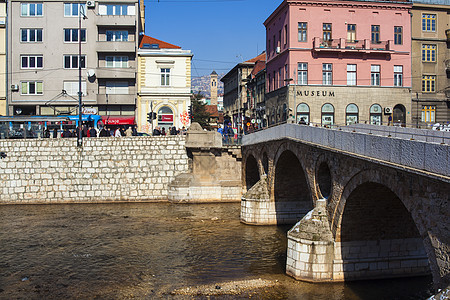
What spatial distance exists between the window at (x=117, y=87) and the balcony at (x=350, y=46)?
2044cm

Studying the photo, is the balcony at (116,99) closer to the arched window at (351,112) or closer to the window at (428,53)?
the arched window at (351,112)

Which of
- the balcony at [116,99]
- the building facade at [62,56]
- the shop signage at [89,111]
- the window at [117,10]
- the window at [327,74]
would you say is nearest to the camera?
→ the window at [327,74]

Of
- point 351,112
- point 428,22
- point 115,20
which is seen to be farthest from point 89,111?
point 428,22

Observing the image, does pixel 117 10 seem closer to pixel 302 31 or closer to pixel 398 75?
pixel 302 31

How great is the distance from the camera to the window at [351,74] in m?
39.3

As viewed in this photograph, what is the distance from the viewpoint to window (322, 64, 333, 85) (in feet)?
129

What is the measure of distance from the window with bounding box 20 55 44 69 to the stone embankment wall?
12.8 meters

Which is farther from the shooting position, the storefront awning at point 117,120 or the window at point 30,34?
the storefront awning at point 117,120

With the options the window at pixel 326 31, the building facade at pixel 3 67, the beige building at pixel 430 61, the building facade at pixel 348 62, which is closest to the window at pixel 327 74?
the building facade at pixel 348 62

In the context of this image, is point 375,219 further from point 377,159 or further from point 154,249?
point 154,249

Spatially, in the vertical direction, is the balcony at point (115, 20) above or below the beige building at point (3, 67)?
above

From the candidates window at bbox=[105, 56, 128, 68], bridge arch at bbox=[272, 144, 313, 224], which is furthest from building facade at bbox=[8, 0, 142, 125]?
bridge arch at bbox=[272, 144, 313, 224]

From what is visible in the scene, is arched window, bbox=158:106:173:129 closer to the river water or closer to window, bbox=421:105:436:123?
the river water

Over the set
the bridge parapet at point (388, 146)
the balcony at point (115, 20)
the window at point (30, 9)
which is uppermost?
the window at point (30, 9)
